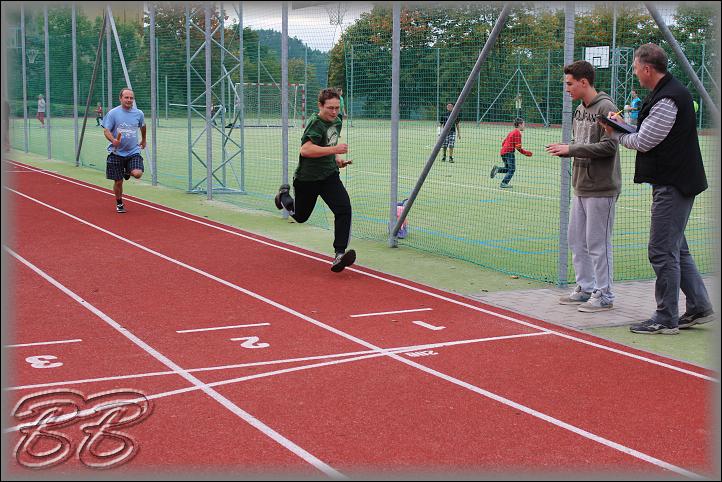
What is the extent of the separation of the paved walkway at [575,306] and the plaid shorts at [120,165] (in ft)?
27.8

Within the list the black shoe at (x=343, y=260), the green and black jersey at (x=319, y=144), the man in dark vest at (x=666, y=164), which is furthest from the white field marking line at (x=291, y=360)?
the green and black jersey at (x=319, y=144)

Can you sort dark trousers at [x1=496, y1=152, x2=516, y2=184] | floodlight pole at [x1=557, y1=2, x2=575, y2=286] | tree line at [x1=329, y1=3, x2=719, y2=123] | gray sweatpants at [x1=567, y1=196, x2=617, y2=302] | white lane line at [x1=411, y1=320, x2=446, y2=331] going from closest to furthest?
white lane line at [x1=411, y1=320, x2=446, y2=331] → gray sweatpants at [x1=567, y1=196, x2=617, y2=302] → floodlight pole at [x1=557, y1=2, x2=575, y2=286] → tree line at [x1=329, y1=3, x2=719, y2=123] → dark trousers at [x1=496, y1=152, x2=516, y2=184]

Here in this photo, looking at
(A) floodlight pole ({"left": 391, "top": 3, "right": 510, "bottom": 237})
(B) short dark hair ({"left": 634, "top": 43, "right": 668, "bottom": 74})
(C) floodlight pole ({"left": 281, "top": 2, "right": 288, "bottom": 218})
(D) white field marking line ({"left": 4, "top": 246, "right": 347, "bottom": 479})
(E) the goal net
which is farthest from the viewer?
(E) the goal net

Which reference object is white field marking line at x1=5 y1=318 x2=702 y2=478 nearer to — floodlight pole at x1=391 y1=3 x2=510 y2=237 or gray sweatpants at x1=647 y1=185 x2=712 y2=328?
gray sweatpants at x1=647 y1=185 x2=712 y2=328

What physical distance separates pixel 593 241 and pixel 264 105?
19.1 meters

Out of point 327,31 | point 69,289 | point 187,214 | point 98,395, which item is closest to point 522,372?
point 98,395

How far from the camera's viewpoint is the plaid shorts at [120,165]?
1616 centimetres

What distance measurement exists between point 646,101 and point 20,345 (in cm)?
553

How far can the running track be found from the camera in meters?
5.17

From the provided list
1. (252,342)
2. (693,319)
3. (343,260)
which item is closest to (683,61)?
(693,319)

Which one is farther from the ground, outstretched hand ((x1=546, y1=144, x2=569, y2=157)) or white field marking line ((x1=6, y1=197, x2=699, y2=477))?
outstretched hand ((x1=546, y1=144, x2=569, y2=157))

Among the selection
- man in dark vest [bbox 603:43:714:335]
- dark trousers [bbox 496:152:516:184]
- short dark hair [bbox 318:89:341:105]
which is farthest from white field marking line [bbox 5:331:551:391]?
dark trousers [bbox 496:152:516:184]

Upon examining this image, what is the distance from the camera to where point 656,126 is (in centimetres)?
774

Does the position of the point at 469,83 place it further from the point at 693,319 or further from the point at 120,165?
the point at 120,165
